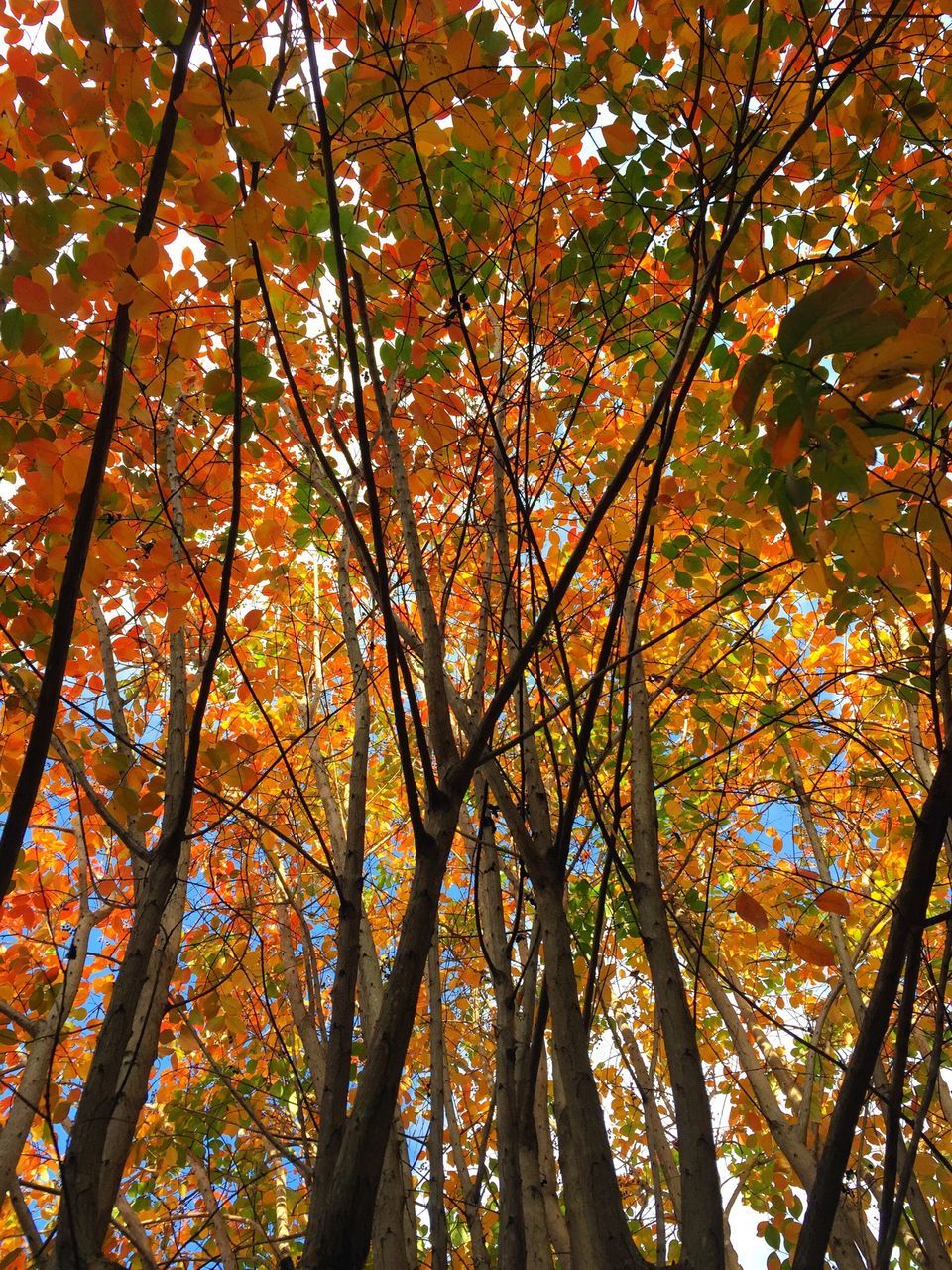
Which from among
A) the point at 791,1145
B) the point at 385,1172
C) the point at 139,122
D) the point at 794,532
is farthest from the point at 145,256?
the point at 791,1145

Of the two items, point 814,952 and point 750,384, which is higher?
point 750,384

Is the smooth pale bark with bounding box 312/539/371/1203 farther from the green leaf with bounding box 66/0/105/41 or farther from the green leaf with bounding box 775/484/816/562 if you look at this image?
the green leaf with bounding box 66/0/105/41

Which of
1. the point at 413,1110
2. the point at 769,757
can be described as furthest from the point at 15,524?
the point at 413,1110

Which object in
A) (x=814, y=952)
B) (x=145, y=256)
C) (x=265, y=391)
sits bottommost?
(x=814, y=952)

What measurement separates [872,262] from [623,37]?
1062 mm

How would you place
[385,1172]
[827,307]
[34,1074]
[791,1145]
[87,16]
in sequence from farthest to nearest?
[791,1145] < [34,1074] < [385,1172] < [87,16] < [827,307]

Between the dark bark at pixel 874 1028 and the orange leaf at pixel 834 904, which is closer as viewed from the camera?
the dark bark at pixel 874 1028

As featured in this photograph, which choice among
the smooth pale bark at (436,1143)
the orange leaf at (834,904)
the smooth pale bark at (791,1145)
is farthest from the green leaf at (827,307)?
the smooth pale bark at (791,1145)

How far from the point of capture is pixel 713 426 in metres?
3.04

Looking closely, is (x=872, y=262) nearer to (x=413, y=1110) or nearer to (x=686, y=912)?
(x=686, y=912)

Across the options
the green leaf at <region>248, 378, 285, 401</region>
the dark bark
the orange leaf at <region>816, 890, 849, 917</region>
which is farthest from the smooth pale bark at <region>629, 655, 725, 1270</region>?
the green leaf at <region>248, 378, 285, 401</region>

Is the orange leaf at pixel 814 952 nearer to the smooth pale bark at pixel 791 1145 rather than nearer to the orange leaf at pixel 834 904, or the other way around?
the orange leaf at pixel 834 904

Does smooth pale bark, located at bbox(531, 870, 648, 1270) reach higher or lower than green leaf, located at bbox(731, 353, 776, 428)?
lower

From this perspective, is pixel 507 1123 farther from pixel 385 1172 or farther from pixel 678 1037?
pixel 678 1037
